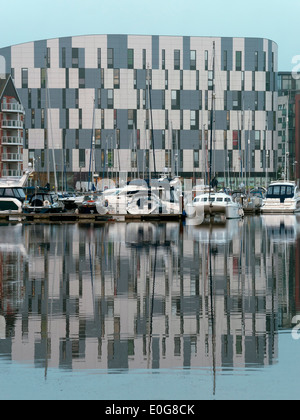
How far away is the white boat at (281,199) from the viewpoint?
3324 inches

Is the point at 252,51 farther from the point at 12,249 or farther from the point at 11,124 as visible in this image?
the point at 12,249

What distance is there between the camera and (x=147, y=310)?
57.5 ft

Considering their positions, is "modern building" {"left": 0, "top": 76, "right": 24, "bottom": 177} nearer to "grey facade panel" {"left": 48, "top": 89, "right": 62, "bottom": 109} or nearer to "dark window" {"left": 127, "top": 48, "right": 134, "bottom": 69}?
"grey facade panel" {"left": 48, "top": 89, "right": 62, "bottom": 109}

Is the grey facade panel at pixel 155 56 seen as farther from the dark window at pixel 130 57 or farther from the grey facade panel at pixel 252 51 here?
the grey facade panel at pixel 252 51

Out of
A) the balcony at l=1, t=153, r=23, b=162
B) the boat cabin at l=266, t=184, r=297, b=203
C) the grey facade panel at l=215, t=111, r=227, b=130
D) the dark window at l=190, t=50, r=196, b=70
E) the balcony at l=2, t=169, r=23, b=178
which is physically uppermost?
the dark window at l=190, t=50, r=196, b=70

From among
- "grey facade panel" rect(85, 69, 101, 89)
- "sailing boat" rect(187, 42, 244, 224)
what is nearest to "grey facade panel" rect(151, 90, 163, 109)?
"grey facade panel" rect(85, 69, 101, 89)

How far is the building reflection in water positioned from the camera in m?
13.0

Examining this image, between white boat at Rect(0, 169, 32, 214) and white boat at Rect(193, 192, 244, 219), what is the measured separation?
594 inches

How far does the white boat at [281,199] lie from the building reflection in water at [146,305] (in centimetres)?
4961

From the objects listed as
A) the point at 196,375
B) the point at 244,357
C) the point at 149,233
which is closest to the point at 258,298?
the point at 244,357

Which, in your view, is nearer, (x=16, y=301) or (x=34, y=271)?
(x=16, y=301)

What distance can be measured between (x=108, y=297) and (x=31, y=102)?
128821mm

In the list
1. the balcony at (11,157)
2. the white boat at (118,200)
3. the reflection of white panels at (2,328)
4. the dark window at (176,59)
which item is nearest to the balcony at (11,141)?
the balcony at (11,157)
